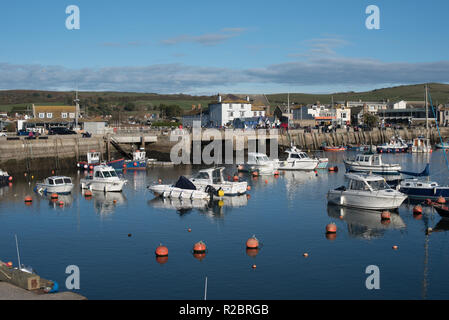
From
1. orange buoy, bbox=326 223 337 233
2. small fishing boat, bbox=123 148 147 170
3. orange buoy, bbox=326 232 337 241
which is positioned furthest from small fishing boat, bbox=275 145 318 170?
orange buoy, bbox=326 232 337 241

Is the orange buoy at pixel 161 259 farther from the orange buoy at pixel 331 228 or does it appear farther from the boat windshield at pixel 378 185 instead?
the boat windshield at pixel 378 185

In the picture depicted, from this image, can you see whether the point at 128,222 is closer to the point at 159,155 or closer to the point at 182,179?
the point at 182,179

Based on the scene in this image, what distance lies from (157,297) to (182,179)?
24541 mm

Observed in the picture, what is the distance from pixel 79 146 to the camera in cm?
7938

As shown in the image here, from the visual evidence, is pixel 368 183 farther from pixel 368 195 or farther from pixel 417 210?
pixel 417 210

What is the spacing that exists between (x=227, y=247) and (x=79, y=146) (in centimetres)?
5236

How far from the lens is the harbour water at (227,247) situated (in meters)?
25.3

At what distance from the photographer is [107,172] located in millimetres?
53656

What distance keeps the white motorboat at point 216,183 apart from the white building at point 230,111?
76012 millimetres

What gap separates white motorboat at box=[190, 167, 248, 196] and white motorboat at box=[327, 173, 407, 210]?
31.8ft

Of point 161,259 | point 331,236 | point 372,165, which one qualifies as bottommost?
point 161,259

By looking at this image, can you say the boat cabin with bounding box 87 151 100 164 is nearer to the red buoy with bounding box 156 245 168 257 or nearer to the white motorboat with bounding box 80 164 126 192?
the white motorboat with bounding box 80 164 126 192

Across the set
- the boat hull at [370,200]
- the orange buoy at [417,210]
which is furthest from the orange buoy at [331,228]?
the orange buoy at [417,210]

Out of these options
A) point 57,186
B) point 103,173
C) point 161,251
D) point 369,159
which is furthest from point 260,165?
point 161,251
